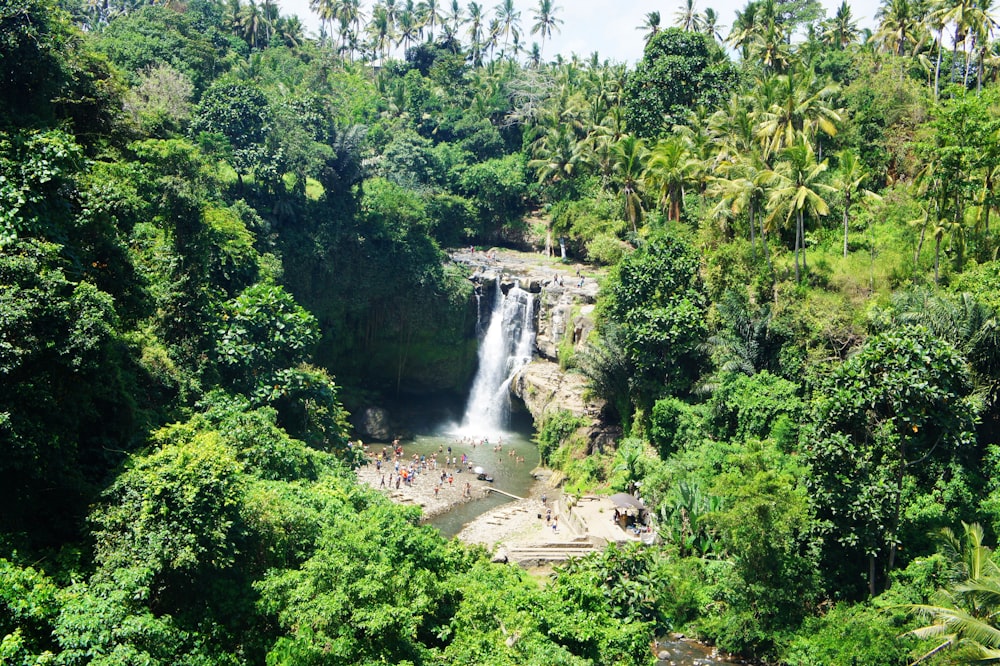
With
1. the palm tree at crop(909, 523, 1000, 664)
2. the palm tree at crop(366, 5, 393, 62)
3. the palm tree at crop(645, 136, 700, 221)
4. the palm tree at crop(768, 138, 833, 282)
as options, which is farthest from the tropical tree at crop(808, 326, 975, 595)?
the palm tree at crop(366, 5, 393, 62)

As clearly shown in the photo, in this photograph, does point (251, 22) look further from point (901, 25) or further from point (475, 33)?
point (901, 25)

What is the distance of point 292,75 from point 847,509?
61.1 meters

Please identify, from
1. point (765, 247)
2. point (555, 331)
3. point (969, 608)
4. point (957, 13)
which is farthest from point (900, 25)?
point (969, 608)

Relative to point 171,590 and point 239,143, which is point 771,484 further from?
A: point 239,143

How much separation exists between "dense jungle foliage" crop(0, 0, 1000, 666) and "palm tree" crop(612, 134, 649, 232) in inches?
8.2

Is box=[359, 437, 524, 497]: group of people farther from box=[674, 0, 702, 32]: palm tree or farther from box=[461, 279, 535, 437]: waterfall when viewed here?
box=[674, 0, 702, 32]: palm tree

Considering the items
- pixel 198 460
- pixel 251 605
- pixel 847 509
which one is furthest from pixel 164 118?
pixel 847 509

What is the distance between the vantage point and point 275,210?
142 ft

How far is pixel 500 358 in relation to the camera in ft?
155

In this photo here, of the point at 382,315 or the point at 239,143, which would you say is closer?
the point at 239,143

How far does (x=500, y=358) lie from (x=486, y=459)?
8420mm

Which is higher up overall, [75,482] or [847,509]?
[75,482]

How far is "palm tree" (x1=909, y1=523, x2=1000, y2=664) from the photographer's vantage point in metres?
17.2

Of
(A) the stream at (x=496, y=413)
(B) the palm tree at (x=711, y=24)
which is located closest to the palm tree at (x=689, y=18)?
(B) the palm tree at (x=711, y=24)
